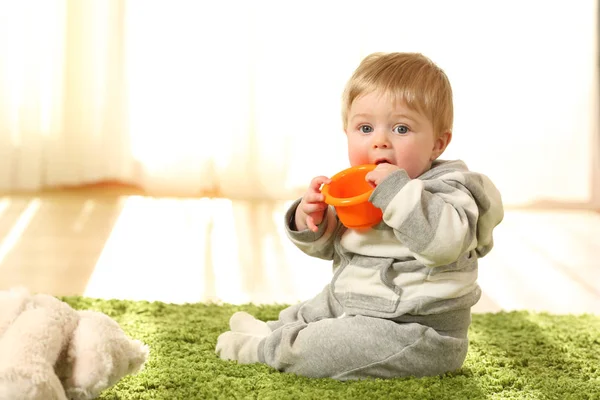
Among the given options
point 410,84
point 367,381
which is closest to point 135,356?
point 367,381

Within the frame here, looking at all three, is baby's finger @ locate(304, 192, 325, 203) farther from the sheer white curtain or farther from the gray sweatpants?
the sheer white curtain

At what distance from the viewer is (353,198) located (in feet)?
3.85

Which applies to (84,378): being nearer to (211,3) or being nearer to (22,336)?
(22,336)

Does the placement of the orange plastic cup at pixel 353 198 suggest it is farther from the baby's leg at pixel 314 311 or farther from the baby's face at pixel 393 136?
the baby's leg at pixel 314 311

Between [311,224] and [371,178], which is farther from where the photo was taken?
[311,224]

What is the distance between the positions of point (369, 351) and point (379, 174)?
0.86 ft

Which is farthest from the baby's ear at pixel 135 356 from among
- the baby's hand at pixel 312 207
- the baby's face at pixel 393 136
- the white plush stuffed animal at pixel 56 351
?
the baby's face at pixel 393 136

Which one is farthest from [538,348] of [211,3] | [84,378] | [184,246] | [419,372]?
[211,3]

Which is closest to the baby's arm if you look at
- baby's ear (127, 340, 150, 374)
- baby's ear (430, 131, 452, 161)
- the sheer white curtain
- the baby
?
the baby

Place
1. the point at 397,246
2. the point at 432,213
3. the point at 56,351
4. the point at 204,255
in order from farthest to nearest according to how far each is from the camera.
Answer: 1. the point at 204,255
2. the point at 397,246
3. the point at 432,213
4. the point at 56,351

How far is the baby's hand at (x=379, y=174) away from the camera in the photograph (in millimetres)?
1147

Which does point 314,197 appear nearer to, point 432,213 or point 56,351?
point 432,213

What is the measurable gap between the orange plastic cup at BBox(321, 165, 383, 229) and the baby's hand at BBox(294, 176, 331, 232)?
1 centimetres

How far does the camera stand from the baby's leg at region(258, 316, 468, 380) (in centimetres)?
118
